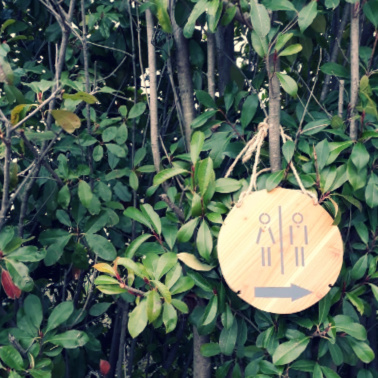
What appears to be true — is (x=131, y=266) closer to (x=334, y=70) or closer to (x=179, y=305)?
(x=179, y=305)

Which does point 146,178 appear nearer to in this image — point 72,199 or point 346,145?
point 72,199

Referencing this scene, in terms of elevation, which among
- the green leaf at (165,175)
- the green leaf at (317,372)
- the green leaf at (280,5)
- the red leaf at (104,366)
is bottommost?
the red leaf at (104,366)

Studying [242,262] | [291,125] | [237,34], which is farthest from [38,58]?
[242,262]

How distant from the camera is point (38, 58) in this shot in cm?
222

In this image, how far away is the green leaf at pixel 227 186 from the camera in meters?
1.61

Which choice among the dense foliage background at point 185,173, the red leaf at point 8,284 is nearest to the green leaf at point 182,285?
the dense foliage background at point 185,173

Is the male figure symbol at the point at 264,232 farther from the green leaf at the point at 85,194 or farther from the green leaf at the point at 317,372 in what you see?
the green leaf at the point at 85,194

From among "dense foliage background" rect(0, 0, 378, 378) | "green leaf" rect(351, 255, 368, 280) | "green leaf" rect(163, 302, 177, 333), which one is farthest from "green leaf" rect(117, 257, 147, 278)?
"green leaf" rect(351, 255, 368, 280)

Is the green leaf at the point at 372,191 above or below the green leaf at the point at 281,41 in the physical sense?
below

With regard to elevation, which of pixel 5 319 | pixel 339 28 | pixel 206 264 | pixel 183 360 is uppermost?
pixel 339 28

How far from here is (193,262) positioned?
1626 millimetres

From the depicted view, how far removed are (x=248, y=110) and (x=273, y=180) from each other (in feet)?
0.83

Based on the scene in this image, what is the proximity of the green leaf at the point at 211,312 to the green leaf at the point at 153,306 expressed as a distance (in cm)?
15

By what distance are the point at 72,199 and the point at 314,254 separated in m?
0.75
